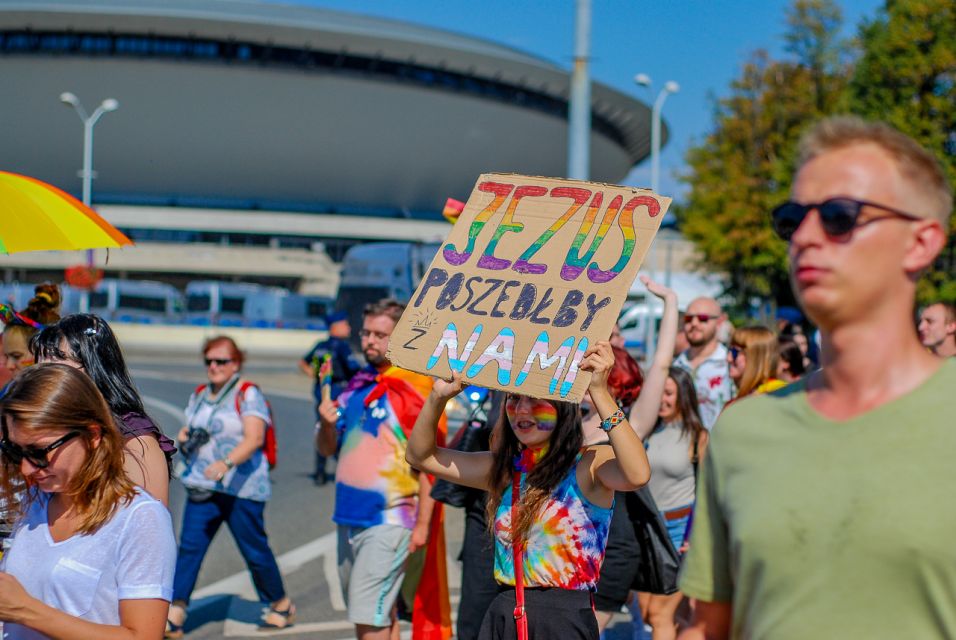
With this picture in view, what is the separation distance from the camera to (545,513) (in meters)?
3.76

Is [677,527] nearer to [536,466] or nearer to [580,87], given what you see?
[536,466]

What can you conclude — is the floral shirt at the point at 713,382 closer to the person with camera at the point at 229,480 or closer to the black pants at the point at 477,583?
the person with camera at the point at 229,480

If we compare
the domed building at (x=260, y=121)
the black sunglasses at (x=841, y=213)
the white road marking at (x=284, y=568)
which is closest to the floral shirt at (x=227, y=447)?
the white road marking at (x=284, y=568)

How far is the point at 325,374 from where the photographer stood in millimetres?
6250

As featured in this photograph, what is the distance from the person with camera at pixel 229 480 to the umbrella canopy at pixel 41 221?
2.20 metres

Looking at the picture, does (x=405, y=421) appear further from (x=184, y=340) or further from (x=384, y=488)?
(x=184, y=340)

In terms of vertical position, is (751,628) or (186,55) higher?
(186,55)

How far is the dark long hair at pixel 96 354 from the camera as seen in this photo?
3.68m

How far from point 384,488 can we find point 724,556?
3.45m

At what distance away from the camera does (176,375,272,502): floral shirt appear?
6867 mm

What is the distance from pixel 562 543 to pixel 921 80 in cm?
2252

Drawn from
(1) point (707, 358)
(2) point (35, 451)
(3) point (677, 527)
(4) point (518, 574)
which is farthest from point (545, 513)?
(1) point (707, 358)

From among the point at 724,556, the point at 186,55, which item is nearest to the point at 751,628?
the point at 724,556

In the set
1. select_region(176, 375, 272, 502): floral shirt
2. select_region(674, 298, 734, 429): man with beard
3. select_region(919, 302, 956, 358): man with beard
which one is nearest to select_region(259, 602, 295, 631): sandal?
select_region(176, 375, 272, 502): floral shirt
